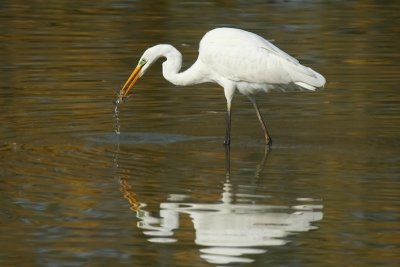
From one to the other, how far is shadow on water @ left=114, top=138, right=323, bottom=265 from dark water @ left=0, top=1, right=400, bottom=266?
2cm

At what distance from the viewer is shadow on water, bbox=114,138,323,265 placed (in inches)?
371

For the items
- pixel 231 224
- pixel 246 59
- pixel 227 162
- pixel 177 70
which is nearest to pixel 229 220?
pixel 231 224

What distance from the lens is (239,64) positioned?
1391cm

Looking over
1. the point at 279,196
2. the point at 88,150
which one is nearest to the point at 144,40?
the point at 88,150

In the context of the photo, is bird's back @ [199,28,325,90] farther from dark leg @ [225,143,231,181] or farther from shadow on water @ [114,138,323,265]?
shadow on water @ [114,138,323,265]

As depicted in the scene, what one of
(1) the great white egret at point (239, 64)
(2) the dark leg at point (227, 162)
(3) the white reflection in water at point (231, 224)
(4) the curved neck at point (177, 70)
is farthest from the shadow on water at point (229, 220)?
(4) the curved neck at point (177, 70)

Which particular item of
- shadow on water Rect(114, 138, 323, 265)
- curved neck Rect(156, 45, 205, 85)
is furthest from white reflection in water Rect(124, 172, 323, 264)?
curved neck Rect(156, 45, 205, 85)

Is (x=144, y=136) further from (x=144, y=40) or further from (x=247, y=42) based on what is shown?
(x=144, y=40)

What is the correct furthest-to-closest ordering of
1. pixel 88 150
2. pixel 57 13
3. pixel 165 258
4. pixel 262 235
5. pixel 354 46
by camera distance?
pixel 57 13
pixel 354 46
pixel 88 150
pixel 262 235
pixel 165 258

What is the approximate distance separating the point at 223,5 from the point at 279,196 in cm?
1435

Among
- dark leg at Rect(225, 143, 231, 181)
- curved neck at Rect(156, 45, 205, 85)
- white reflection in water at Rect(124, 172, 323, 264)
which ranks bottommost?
white reflection in water at Rect(124, 172, 323, 264)

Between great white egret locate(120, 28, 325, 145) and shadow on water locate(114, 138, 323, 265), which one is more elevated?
great white egret locate(120, 28, 325, 145)

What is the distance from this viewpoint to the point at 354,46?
67.4 feet

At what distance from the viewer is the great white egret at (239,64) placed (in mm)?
13716
